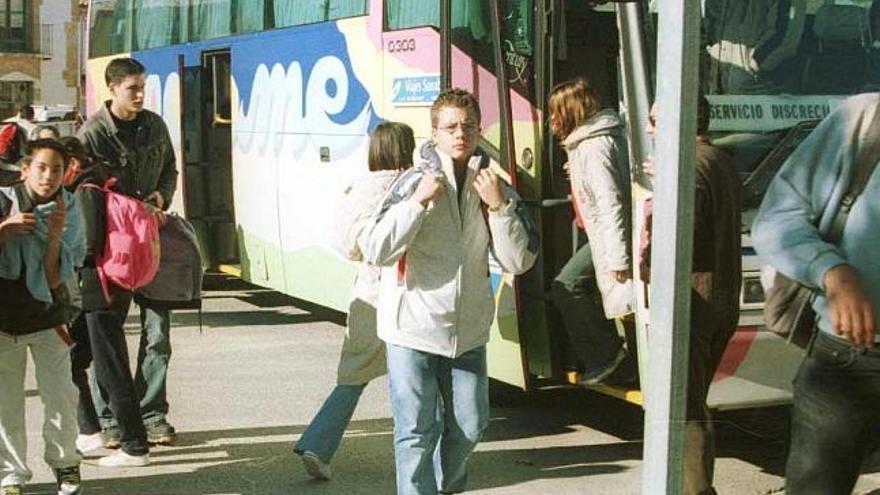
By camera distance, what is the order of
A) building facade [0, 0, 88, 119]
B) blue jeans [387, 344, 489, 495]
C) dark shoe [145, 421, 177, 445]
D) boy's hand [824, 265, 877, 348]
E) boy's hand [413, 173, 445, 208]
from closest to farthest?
boy's hand [824, 265, 877, 348]
boy's hand [413, 173, 445, 208]
blue jeans [387, 344, 489, 495]
dark shoe [145, 421, 177, 445]
building facade [0, 0, 88, 119]

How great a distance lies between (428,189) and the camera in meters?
5.68

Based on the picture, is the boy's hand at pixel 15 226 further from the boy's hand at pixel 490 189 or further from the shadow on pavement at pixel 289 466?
the boy's hand at pixel 490 189

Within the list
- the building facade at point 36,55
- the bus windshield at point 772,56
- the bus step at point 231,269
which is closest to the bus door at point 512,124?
the bus windshield at point 772,56

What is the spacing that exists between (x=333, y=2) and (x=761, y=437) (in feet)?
14.5

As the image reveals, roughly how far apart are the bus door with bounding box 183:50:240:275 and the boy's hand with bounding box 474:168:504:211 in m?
8.16

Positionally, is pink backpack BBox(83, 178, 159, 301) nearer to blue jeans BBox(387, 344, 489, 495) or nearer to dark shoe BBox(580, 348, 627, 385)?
blue jeans BBox(387, 344, 489, 495)

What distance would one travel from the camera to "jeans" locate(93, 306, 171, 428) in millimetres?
7965

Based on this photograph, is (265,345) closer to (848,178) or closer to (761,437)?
(761,437)

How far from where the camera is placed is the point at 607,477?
7.46 meters

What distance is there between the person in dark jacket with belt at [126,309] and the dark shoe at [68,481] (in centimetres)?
83

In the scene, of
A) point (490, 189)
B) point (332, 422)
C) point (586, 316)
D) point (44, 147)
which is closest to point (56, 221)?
point (44, 147)

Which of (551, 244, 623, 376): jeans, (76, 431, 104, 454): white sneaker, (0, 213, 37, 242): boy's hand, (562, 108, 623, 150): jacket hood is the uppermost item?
(562, 108, 623, 150): jacket hood

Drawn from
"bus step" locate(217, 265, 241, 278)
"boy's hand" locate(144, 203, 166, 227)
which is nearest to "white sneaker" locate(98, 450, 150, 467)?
"boy's hand" locate(144, 203, 166, 227)

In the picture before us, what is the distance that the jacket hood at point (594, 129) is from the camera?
289 inches
